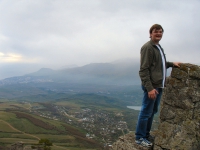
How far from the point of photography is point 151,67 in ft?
23.6

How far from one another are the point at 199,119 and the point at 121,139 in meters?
3.17

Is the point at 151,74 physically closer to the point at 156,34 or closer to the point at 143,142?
the point at 156,34

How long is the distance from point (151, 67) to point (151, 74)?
0.26m

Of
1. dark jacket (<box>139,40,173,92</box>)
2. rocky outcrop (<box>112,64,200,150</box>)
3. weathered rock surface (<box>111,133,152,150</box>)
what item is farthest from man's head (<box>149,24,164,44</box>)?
weathered rock surface (<box>111,133,152,150</box>)

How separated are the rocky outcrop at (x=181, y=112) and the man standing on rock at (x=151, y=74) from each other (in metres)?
0.39

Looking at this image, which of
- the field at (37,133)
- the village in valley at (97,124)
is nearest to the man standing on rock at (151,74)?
the field at (37,133)

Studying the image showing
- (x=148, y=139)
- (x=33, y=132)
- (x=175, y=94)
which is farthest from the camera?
(x=33, y=132)

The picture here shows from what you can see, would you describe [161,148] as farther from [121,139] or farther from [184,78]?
[184,78]

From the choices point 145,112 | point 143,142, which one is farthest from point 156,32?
point 143,142

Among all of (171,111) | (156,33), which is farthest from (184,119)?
(156,33)

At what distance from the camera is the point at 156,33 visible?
7289 mm

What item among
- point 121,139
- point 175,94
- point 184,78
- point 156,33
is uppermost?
point 156,33

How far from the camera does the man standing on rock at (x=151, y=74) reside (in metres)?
6.97

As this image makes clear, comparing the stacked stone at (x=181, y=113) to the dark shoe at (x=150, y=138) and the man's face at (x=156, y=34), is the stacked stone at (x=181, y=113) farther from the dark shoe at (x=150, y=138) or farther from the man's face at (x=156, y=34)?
the man's face at (x=156, y=34)
